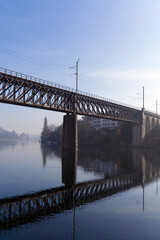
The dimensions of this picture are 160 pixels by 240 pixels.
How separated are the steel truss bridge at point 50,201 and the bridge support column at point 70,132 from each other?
36.6 m

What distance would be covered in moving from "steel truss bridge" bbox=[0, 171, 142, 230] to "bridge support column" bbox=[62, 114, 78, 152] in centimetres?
3664

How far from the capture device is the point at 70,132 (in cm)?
5900

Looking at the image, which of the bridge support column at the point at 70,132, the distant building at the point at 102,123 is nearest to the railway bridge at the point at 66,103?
the bridge support column at the point at 70,132

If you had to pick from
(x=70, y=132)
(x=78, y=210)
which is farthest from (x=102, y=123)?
(x=78, y=210)

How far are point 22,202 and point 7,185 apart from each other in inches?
224

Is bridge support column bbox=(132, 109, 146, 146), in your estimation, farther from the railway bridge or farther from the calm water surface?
the calm water surface

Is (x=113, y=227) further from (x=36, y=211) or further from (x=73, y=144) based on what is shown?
(x=73, y=144)

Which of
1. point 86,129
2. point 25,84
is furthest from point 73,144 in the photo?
point 86,129

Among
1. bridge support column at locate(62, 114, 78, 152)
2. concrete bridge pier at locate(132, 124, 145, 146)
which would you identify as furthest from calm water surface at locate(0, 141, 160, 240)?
concrete bridge pier at locate(132, 124, 145, 146)

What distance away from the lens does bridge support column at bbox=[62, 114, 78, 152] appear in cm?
5866

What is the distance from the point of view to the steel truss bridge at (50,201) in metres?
12.0

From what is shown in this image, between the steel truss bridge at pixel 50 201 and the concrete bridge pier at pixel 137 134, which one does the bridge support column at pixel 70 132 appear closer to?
the steel truss bridge at pixel 50 201

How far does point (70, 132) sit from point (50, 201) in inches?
1731

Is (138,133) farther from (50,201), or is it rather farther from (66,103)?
(50,201)
